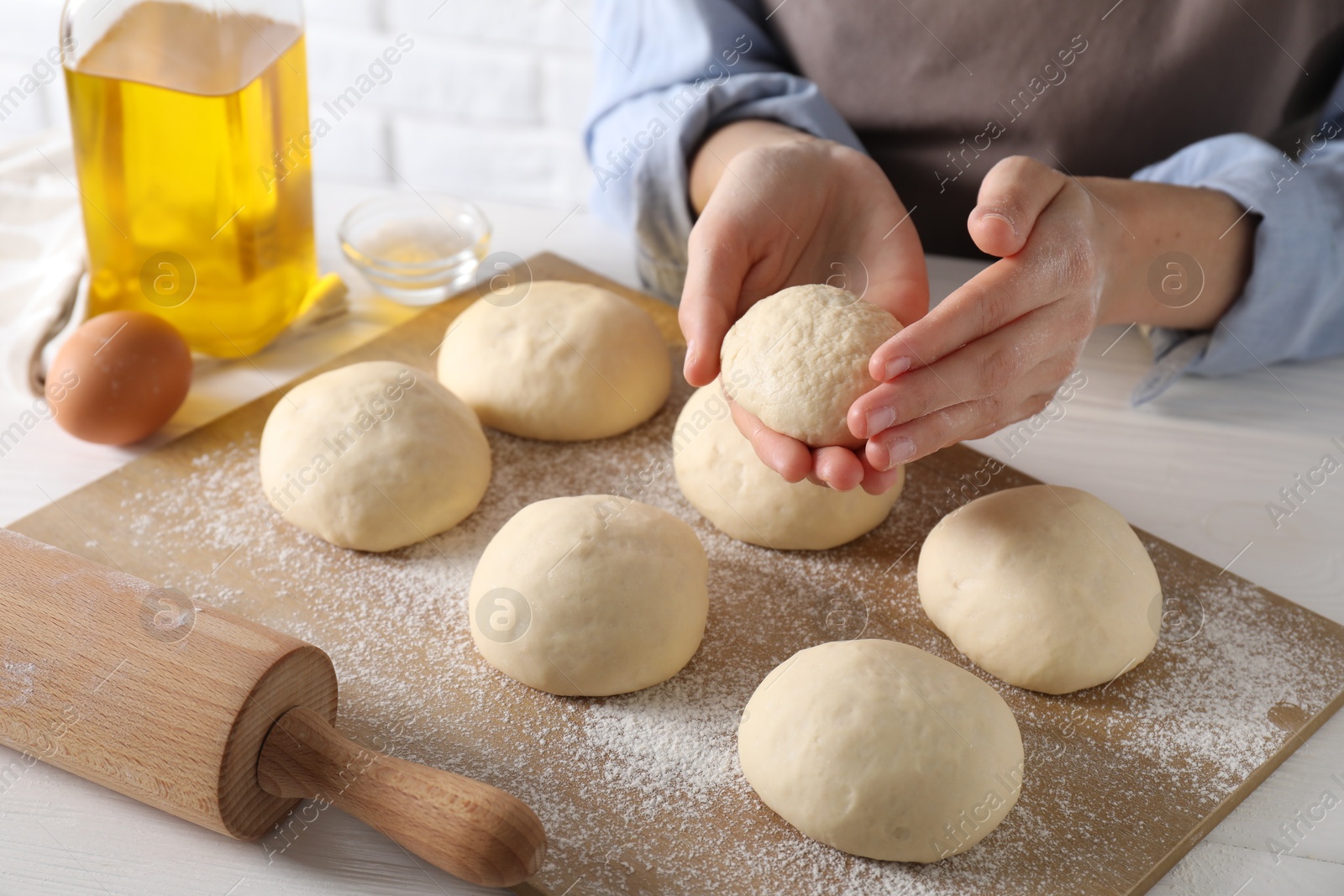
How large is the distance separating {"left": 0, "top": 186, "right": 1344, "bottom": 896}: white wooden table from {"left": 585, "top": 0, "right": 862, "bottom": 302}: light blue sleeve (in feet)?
0.57

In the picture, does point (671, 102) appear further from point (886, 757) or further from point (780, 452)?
point (886, 757)

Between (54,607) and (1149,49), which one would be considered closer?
(54,607)

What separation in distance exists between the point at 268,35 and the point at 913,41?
1139 mm

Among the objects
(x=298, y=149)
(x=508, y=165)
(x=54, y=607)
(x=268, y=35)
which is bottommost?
(x=508, y=165)

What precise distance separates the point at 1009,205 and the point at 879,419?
0.33 m

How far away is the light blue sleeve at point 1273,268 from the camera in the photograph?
1847mm

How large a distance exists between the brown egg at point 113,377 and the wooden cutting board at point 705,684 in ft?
0.26

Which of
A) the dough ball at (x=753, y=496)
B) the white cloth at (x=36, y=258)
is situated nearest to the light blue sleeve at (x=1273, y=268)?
the dough ball at (x=753, y=496)

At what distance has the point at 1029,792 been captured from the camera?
4.30ft

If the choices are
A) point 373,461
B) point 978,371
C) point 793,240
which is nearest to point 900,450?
point 978,371

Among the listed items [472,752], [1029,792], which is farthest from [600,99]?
[1029,792]

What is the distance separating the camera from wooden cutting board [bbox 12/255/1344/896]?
123 centimetres

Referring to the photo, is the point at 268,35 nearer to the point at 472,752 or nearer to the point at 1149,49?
the point at 472,752

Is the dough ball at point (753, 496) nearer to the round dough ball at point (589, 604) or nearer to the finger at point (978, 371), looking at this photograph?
the round dough ball at point (589, 604)
